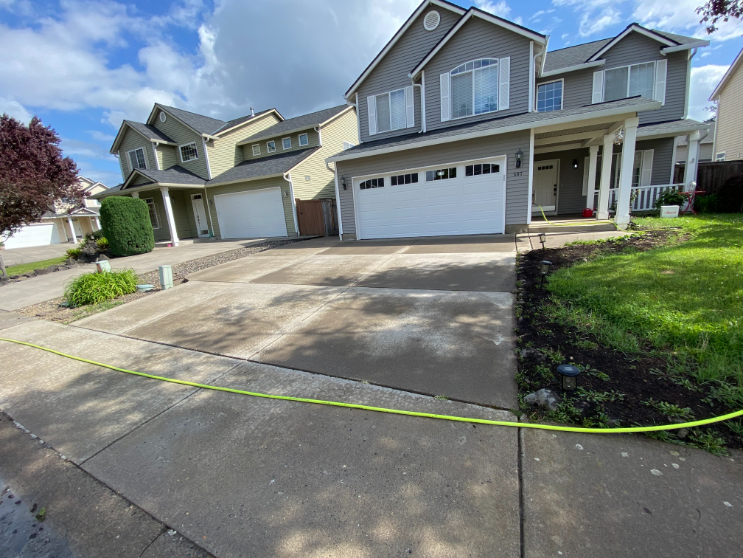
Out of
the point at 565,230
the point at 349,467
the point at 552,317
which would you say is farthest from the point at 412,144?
the point at 349,467

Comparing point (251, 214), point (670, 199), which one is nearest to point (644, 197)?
point (670, 199)

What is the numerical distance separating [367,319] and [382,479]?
254 cm

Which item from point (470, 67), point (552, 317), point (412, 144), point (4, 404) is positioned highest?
point (470, 67)

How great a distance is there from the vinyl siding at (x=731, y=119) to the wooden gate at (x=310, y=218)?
65.9 feet

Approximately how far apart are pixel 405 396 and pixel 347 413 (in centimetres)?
49

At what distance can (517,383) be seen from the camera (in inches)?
107

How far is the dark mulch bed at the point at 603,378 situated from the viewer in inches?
87.4

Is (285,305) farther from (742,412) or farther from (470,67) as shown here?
(470,67)

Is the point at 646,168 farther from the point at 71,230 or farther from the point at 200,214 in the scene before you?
the point at 71,230

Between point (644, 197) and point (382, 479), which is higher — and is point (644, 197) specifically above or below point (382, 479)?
above

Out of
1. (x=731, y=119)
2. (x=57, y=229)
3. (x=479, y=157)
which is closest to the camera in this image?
(x=479, y=157)

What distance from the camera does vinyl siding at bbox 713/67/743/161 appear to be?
53.5 feet

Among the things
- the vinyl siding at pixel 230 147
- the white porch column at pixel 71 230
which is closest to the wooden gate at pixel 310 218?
the vinyl siding at pixel 230 147

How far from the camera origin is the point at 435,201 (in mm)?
10703
